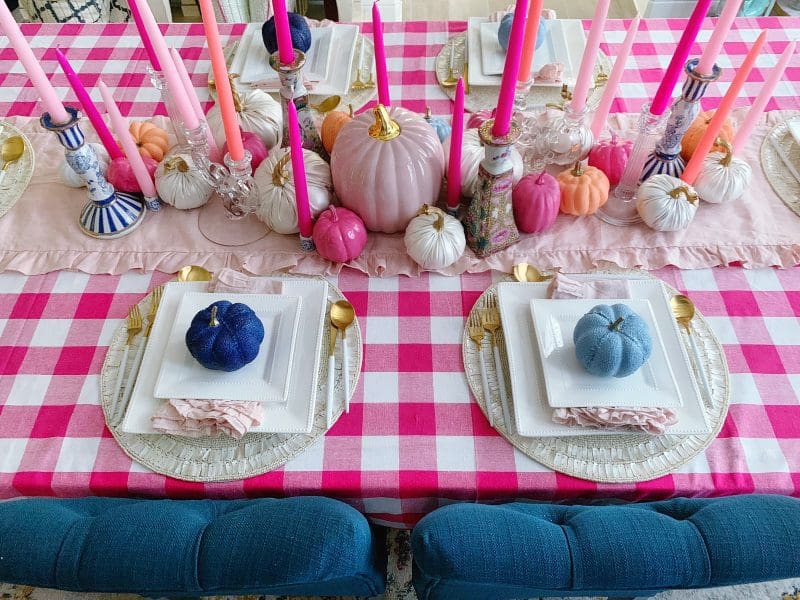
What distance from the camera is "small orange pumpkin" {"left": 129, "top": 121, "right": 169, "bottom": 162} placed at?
0.97 m

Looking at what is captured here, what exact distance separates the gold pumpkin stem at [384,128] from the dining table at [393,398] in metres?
0.20

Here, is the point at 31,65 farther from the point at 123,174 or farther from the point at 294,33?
the point at 294,33

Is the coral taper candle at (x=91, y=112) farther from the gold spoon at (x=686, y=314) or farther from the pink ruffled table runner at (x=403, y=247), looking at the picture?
the gold spoon at (x=686, y=314)

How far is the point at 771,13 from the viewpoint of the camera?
234 centimetres

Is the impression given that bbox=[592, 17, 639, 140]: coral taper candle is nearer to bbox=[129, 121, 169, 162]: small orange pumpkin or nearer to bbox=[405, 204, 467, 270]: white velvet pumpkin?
bbox=[405, 204, 467, 270]: white velvet pumpkin

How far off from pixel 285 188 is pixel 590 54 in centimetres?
49

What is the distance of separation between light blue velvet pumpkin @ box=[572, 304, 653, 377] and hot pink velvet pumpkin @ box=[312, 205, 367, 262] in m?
0.35

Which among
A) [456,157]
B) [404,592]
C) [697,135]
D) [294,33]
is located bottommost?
[404,592]

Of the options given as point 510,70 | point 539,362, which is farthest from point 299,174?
point 539,362

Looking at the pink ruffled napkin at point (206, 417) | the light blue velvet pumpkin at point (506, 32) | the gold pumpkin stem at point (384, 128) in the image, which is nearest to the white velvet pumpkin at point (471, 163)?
the gold pumpkin stem at point (384, 128)

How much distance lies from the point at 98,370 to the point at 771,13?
9.07ft

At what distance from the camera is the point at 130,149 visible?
879mm

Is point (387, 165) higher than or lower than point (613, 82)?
lower

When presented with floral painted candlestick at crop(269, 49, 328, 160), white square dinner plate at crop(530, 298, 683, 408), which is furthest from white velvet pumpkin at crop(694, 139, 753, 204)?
floral painted candlestick at crop(269, 49, 328, 160)
